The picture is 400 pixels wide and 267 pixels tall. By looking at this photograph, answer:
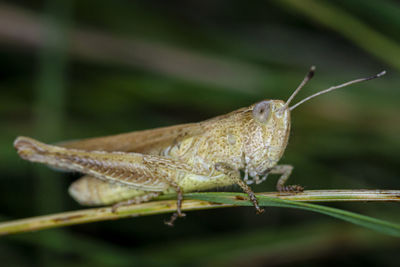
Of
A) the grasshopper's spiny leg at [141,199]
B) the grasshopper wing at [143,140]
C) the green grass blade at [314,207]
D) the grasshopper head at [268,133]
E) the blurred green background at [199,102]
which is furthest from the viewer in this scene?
the blurred green background at [199,102]

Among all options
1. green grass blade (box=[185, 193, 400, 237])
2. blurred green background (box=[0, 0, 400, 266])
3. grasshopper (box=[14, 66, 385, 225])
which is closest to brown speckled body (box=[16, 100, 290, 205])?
grasshopper (box=[14, 66, 385, 225])

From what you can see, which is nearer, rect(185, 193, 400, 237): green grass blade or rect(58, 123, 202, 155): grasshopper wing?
rect(185, 193, 400, 237): green grass blade

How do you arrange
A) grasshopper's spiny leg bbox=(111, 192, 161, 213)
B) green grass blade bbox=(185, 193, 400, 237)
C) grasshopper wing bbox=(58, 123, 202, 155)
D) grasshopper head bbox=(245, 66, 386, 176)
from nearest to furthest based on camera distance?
green grass blade bbox=(185, 193, 400, 237) → grasshopper head bbox=(245, 66, 386, 176) → grasshopper's spiny leg bbox=(111, 192, 161, 213) → grasshopper wing bbox=(58, 123, 202, 155)

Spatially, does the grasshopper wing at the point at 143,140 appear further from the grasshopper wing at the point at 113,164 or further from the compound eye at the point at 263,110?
the compound eye at the point at 263,110

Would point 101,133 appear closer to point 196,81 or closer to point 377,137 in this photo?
point 196,81

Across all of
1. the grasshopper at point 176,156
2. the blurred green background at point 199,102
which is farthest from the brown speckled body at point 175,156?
the blurred green background at point 199,102

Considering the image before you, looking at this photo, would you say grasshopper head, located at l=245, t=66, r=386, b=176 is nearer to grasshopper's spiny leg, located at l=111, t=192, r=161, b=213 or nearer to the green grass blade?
the green grass blade

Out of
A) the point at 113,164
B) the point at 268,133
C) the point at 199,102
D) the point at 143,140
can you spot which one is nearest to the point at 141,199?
the point at 113,164
